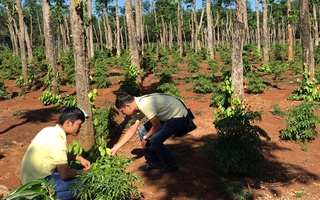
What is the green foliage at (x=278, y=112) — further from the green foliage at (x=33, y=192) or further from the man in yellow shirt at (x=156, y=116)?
the green foliage at (x=33, y=192)

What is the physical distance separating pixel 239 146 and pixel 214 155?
0.37 metres

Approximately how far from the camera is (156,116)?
3473 mm

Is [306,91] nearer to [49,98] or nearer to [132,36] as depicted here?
[132,36]

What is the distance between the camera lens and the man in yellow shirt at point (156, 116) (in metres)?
3.41

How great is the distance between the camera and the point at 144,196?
137 inches

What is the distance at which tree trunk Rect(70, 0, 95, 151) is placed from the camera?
425 cm

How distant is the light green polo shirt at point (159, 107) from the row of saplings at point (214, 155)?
1.98 ft

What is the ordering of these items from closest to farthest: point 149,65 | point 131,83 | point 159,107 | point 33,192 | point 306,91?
point 33,192, point 159,107, point 306,91, point 131,83, point 149,65

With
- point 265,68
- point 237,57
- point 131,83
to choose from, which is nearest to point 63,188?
point 237,57

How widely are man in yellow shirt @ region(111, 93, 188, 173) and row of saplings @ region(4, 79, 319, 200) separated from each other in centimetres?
38

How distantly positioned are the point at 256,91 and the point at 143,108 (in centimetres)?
708

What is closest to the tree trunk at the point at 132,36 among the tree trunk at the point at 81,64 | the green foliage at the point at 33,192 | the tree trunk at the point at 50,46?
the tree trunk at the point at 50,46

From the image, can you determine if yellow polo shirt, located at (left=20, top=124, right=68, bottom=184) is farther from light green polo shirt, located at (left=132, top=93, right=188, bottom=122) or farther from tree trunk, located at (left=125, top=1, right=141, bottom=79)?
tree trunk, located at (left=125, top=1, right=141, bottom=79)

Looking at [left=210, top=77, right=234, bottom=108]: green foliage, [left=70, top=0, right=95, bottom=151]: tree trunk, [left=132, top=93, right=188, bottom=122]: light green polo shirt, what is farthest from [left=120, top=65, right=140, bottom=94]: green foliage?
[left=132, top=93, right=188, bottom=122]: light green polo shirt
